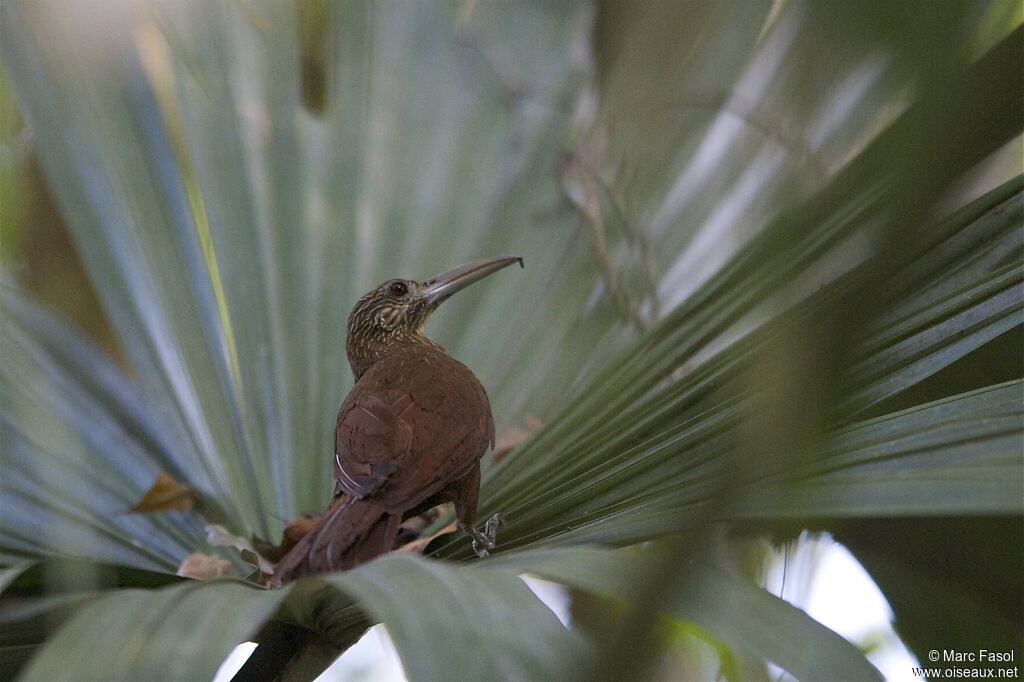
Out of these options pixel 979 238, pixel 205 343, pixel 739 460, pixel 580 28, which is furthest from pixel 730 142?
pixel 739 460

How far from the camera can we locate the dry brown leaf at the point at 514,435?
2.53 m

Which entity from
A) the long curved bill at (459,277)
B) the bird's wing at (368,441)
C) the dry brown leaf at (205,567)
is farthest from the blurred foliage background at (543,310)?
the bird's wing at (368,441)

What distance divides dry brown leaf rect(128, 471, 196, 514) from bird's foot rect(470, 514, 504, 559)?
81 centimetres

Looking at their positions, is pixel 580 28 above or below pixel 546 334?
above

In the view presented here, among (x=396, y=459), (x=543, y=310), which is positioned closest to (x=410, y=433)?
(x=396, y=459)

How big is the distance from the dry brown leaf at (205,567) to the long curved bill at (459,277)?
1.13m

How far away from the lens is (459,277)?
2898 mm

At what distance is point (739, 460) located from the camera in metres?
0.43

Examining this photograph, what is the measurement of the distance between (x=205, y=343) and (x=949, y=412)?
6.77ft

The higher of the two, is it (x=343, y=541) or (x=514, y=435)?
(x=514, y=435)

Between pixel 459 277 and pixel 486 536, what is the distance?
1075mm

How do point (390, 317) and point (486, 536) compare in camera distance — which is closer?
point (486, 536)

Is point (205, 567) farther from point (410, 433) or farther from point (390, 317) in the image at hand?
point (390, 317)

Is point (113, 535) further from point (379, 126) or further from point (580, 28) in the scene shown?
point (580, 28)
